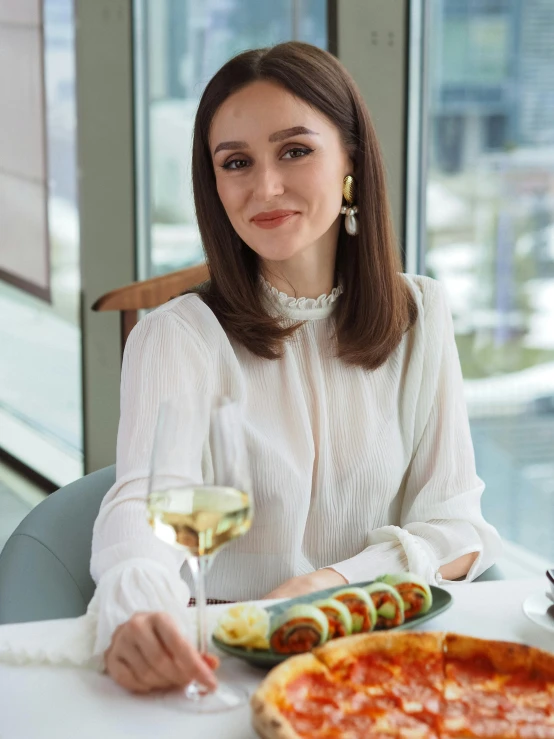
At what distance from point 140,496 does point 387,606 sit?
0.43 m

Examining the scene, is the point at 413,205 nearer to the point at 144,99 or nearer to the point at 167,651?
the point at 144,99

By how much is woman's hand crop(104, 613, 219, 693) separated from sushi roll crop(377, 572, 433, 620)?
26 centimetres

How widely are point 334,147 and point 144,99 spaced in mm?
2746

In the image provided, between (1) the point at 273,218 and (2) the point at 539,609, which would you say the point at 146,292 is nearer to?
(1) the point at 273,218

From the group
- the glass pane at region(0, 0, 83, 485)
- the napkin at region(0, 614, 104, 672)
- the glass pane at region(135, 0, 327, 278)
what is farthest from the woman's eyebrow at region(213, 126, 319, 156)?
the glass pane at region(0, 0, 83, 485)

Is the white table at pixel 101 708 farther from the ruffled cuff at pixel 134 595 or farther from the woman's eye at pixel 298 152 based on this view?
the woman's eye at pixel 298 152

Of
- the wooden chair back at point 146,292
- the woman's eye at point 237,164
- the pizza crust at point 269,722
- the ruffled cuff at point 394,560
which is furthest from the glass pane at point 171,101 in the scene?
the pizza crust at point 269,722

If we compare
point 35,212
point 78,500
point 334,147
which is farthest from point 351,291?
point 35,212

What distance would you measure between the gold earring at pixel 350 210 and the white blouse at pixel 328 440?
13cm

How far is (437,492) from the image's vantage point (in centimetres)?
186

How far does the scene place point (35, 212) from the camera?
512 centimetres

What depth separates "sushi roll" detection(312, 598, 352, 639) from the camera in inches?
45.3

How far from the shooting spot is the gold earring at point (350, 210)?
6.44ft

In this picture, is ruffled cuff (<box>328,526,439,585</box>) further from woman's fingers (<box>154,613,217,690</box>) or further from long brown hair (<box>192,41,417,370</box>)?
woman's fingers (<box>154,613,217,690</box>)
